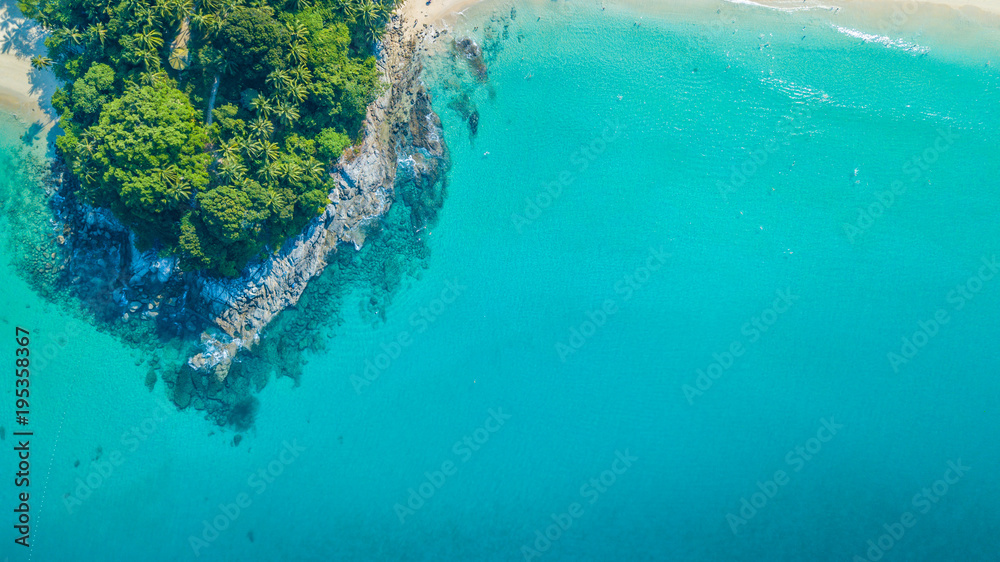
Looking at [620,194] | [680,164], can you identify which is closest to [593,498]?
[620,194]

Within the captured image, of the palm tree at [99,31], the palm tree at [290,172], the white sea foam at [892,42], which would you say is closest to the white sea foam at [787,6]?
the white sea foam at [892,42]

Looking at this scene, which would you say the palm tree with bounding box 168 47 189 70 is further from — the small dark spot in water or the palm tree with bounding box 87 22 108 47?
the small dark spot in water

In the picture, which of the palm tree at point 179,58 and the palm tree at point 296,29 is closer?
the palm tree at point 296,29

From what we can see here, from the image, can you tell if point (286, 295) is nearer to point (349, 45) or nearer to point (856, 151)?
point (349, 45)

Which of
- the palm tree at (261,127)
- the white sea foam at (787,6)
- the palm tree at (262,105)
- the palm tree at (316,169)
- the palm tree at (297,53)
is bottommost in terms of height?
the palm tree at (316,169)

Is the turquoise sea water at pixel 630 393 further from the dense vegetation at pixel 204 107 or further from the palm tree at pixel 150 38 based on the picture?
the palm tree at pixel 150 38

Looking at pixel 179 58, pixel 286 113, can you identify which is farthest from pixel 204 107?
pixel 286 113

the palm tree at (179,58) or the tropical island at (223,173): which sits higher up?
the palm tree at (179,58)

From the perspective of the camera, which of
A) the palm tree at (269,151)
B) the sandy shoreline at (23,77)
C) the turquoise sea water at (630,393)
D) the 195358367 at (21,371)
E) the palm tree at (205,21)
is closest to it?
the palm tree at (205,21)

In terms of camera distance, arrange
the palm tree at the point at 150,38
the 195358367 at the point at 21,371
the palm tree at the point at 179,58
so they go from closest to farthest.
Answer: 1. the palm tree at the point at 150,38
2. the palm tree at the point at 179,58
3. the 195358367 at the point at 21,371
